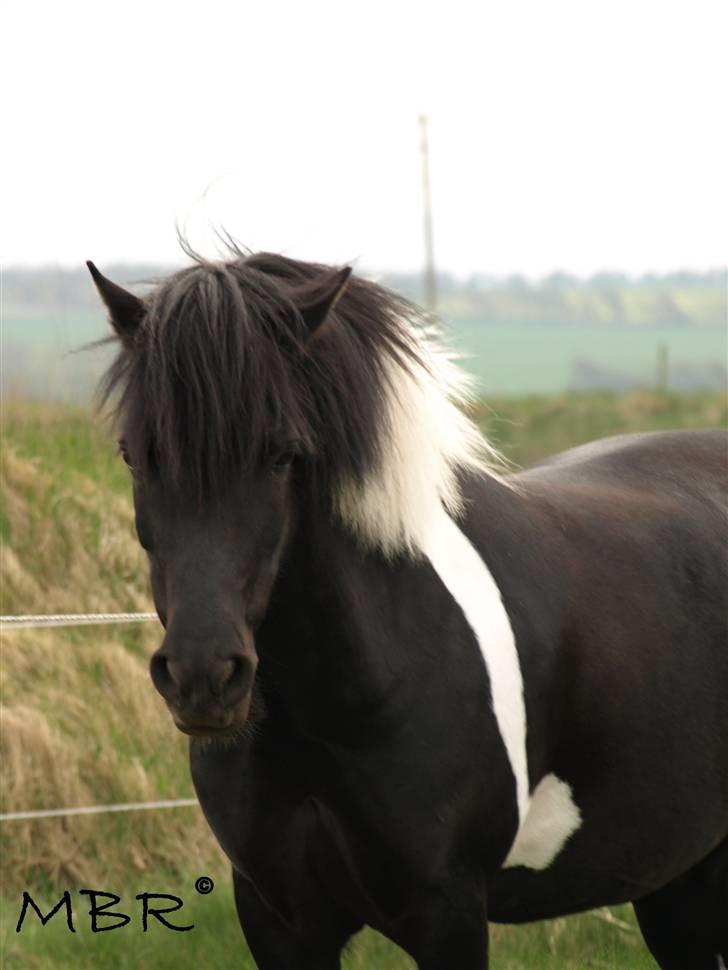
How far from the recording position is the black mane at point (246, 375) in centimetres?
248

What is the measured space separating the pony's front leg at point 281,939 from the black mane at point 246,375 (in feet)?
3.31

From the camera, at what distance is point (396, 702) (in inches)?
111

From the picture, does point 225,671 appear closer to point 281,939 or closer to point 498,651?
point 498,651

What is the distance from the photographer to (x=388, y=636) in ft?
9.32

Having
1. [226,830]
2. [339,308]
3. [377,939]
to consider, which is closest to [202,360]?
[339,308]

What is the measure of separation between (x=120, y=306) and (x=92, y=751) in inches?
128

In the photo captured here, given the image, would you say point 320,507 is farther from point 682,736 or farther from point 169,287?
point 682,736

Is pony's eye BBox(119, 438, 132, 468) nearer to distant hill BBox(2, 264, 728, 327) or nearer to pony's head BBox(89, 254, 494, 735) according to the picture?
pony's head BBox(89, 254, 494, 735)

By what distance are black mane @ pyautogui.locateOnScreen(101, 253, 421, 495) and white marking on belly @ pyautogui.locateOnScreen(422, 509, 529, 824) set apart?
0.36 m

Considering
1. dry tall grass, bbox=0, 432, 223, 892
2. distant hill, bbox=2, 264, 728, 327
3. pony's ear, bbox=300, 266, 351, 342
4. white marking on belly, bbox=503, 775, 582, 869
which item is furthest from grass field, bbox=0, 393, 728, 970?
distant hill, bbox=2, 264, 728, 327

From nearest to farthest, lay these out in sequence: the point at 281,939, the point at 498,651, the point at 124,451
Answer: the point at 124,451, the point at 498,651, the point at 281,939

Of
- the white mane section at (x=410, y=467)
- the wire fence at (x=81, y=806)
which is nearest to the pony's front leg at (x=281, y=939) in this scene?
the white mane section at (x=410, y=467)

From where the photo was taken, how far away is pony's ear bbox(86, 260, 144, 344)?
2.67 metres

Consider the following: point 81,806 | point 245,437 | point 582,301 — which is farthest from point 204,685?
point 582,301
